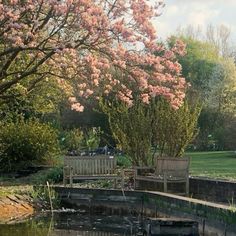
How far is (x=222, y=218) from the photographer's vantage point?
10.8 metres

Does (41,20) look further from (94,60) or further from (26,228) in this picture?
(26,228)

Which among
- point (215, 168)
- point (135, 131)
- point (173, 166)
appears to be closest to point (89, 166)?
point (135, 131)

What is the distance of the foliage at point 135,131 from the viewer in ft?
62.8

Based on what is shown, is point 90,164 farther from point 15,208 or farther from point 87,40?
point 87,40

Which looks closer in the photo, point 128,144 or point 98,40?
point 98,40

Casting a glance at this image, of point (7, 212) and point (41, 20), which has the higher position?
point (41, 20)

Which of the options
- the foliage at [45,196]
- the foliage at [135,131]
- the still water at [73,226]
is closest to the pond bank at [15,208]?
the foliage at [45,196]

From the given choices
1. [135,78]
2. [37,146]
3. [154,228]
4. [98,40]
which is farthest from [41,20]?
[37,146]

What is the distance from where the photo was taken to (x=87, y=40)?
14.0 metres

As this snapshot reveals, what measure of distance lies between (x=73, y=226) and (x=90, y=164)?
171 inches

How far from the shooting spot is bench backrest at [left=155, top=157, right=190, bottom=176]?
1606 cm

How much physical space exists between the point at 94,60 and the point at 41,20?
5.34ft

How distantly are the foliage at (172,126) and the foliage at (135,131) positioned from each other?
281 millimetres

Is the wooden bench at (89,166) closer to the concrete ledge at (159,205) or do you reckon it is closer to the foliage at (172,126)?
the concrete ledge at (159,205)
